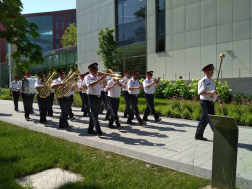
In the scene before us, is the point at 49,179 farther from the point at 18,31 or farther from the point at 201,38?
the point at 201,38

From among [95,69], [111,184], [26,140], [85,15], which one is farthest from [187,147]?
[85,15]

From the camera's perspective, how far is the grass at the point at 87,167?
397cm

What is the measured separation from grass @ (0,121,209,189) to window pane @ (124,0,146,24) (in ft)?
64.8

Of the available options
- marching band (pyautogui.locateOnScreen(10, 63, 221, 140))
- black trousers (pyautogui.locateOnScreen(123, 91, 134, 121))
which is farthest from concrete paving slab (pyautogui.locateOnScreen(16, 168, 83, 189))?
black trousers (pyautogui.locateOnScreen(123, 91, 134, 121))

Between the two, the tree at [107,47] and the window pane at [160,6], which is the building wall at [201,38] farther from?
the tree at [107,47]

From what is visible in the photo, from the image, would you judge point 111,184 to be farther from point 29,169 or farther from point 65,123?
point 65,123

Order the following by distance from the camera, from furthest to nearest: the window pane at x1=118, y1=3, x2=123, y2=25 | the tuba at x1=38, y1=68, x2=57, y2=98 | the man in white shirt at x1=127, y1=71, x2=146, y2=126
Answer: the window pane at x1=118, y1=3, x2=123, y2=25 < the tuba at x1=38, y1=68, x2=57, y2=98 < the man in white shirt at x1=127, y1=71, x2=146, y2=126

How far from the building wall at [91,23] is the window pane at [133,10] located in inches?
69.2

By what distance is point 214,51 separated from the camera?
18.7 meters

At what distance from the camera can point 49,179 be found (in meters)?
4.26

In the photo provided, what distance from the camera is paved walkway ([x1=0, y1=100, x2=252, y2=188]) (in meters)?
4.83

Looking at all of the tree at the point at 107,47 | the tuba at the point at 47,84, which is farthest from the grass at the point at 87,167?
the tree at the point at 107,47

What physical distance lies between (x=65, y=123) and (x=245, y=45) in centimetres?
1440

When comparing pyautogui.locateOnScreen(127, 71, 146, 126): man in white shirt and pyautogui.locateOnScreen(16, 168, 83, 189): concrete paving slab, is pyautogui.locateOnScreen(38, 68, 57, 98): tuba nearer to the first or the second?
pyautogui.locateOnScreen(127, 71, 146, 126): man in white shirt
